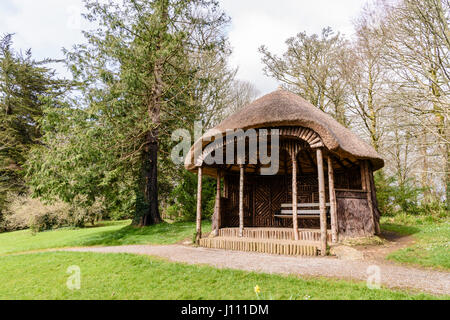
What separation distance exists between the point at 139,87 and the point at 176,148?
12.9 feet

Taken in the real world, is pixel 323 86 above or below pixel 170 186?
above

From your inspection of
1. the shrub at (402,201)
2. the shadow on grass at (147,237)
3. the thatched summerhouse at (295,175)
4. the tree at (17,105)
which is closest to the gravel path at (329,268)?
the thatched summerhouse at (295,175)

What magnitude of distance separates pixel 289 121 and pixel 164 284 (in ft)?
16.0

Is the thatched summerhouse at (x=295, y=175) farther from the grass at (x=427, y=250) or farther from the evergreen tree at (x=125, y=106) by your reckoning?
the evergreen tree at (x=125, y=106)

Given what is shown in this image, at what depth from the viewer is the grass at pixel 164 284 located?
3.43 m

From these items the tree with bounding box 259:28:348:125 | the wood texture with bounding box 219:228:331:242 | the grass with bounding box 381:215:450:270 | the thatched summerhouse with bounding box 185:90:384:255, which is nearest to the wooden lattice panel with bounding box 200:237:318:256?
the thatched summerhouse with bounding box 185:90:384:255

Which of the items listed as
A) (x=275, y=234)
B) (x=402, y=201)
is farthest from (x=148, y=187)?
(x=402, y=201)

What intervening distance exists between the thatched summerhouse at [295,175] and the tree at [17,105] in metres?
21.0

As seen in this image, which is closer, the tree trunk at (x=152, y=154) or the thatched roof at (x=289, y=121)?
the thatched roof at (x=289, y=121)

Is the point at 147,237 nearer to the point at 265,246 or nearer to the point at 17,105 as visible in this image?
the point at 265,246

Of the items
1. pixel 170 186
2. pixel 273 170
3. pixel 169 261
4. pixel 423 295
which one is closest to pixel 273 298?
pixel 423 295

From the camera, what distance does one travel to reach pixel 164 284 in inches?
160
